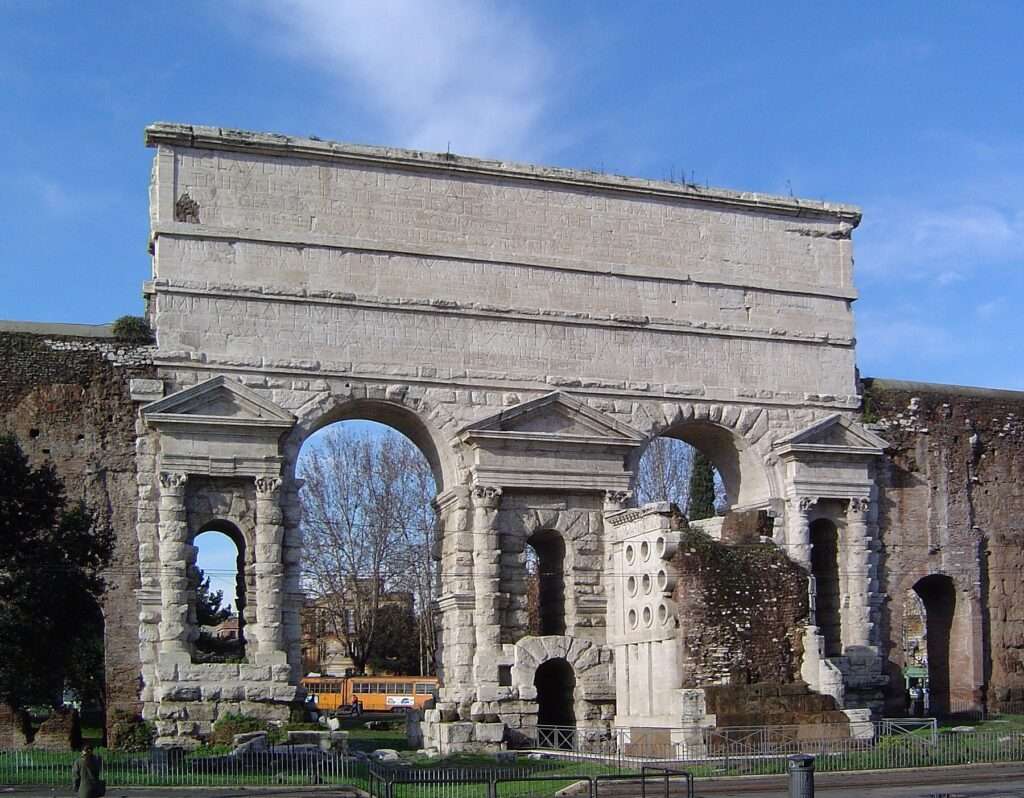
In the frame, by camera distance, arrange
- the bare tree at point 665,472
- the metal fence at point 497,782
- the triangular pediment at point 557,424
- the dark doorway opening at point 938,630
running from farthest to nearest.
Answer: the bare tree at point 665,472, the dark doorway opening at point 938,630, the triangular pediment at point 557,424, the metal fence at point 497,782

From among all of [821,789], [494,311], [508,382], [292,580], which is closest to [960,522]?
[508,382]

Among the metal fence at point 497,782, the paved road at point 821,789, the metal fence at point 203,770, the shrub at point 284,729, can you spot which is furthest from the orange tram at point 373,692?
the paved road at point 821,789

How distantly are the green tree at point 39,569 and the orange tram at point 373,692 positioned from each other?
23.1 metres

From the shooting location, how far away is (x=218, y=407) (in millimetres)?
26281

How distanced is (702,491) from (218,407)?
19004 millimetres

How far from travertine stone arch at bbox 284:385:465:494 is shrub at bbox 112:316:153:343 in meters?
3.07

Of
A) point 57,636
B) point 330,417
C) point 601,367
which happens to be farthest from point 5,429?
point 601,367

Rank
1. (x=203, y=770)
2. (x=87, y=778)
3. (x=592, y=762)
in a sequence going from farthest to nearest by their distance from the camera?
(x=592, y=762) < (x=203, y=770) < (x=87, y=778)

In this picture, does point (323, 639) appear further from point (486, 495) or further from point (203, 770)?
point (203, 770)

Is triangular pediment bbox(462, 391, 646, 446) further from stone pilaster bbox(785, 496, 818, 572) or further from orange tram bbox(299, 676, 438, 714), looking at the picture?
orange tram bbox(299, 676, 438, 714)

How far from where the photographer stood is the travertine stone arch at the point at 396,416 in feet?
88.6

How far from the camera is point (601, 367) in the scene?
1145 inches

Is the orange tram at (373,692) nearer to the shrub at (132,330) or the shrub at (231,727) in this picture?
the shrub at (231,727)

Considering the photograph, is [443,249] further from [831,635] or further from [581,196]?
[831,635]
